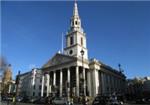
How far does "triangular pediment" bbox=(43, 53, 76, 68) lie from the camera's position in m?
72.2

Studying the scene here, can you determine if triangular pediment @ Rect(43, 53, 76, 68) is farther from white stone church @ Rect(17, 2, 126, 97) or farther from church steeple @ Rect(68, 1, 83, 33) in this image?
church steeple @ Rect(68, 1, 83, 33)

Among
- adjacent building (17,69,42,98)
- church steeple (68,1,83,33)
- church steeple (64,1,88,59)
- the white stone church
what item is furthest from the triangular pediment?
adjacent building (17,69,42,98)

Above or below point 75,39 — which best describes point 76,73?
below

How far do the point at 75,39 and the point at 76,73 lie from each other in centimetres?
1897

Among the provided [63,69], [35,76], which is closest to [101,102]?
[63,69]

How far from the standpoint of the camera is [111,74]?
85938 mm

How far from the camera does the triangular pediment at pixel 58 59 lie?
7218 cm

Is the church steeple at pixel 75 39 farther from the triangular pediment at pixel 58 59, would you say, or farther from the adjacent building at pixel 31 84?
the adjacent building at pixel 31 84

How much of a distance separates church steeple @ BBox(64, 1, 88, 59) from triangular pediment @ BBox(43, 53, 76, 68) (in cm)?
581

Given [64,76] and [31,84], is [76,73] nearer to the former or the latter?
[64,76]

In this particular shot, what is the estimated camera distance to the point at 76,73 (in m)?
67.0

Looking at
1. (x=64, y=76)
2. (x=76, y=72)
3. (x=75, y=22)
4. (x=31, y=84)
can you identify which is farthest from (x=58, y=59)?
(x=31, y=84)

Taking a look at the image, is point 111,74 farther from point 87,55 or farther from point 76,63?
point 76,63

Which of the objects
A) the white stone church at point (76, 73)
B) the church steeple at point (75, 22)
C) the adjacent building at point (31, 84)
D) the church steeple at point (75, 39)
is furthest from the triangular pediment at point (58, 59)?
the adjacent building at point (31, 84)
